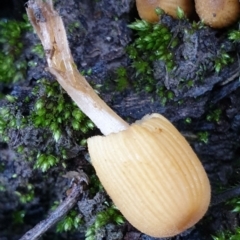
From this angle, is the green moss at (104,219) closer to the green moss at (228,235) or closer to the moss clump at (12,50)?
the green moss at (228,235)

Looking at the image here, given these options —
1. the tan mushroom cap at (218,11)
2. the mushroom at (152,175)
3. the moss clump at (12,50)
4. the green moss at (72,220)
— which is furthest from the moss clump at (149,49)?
the green moss at (72,220)

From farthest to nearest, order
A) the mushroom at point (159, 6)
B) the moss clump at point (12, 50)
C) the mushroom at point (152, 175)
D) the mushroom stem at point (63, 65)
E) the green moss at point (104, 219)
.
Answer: the moss clump at point (12, 50) → the mushroom at point (159, 6) → the green moss at point (104, 219) → the mushroom stem at point (63, 65) → the mushroom at point (152, 175)

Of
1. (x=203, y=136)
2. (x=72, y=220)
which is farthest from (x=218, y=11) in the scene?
(x=72, y=220)

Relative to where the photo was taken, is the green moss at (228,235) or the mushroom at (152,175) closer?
the mushroom at (152,175)

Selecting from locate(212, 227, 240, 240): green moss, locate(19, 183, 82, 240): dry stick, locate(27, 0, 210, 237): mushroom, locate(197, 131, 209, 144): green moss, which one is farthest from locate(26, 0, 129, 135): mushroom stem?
locate(212, 227, 240, 240): green moss

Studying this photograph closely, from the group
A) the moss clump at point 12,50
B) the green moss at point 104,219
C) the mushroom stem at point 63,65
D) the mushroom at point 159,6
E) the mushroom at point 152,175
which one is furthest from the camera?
the moss clump at point 12,50

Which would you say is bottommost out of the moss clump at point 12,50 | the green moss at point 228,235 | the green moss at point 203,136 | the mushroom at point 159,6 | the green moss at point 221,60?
the green moss at point 228,235

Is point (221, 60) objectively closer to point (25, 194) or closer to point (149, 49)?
point (149, 49)

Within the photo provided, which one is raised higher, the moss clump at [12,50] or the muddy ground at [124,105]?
the moss clump at [12,50]
